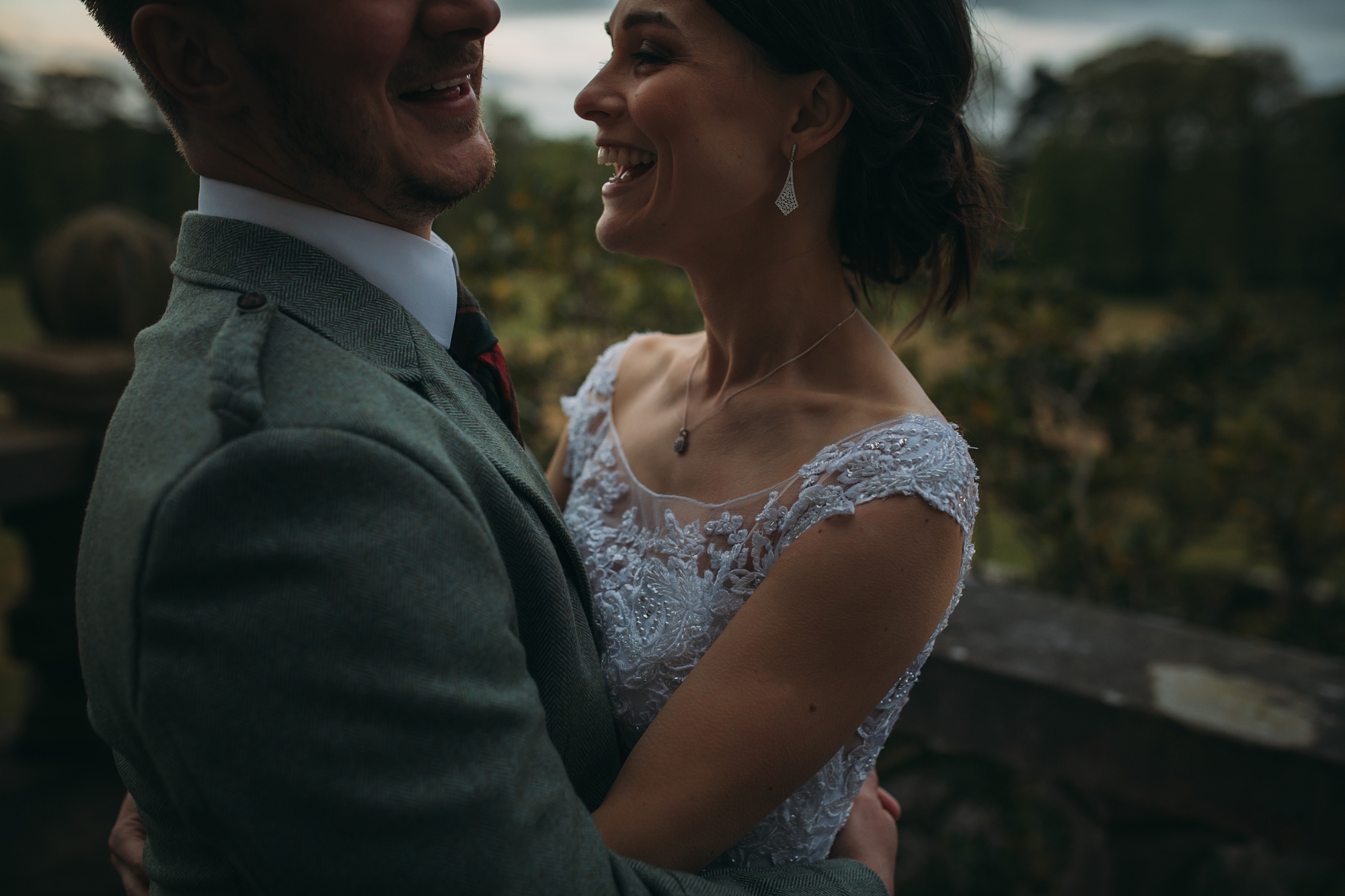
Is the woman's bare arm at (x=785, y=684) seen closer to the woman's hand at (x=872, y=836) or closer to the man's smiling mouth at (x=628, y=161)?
the woman's hand at (x=872, y=836)

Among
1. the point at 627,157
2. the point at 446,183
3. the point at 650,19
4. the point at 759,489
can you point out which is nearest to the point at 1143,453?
the point at 759,489

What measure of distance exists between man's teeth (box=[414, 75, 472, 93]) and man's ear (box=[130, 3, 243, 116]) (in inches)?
9.8

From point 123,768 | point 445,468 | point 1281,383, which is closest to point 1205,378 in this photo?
point 1281,383

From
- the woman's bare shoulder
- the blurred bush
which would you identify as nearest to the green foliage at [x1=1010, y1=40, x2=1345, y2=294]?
the blurred bush

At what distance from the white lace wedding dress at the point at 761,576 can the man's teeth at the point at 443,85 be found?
84 cm

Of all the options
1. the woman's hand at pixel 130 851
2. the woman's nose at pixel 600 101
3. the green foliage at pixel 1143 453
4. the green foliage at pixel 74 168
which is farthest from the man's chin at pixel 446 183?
the green foliage at pixel 74 168

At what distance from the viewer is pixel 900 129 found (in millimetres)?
1735

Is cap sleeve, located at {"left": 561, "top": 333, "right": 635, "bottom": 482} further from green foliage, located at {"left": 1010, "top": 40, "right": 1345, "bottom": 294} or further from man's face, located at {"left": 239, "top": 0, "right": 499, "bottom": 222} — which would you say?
green foliage, located at {"left": 1010, "top": 40, "right": 1345, "bottom": 294}

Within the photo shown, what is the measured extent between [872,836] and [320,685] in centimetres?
122

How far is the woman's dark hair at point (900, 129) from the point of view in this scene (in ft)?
5.43

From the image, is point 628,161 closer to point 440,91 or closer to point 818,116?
point 818,116

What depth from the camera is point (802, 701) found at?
4.31 ft

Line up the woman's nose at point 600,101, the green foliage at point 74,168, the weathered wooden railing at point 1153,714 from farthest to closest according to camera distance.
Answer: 1. the green foliage at point 74,168
2. the weathered wooden railing at point 1153,714
3. the woman's nose at point 600,101

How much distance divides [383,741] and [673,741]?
20.6 inches
